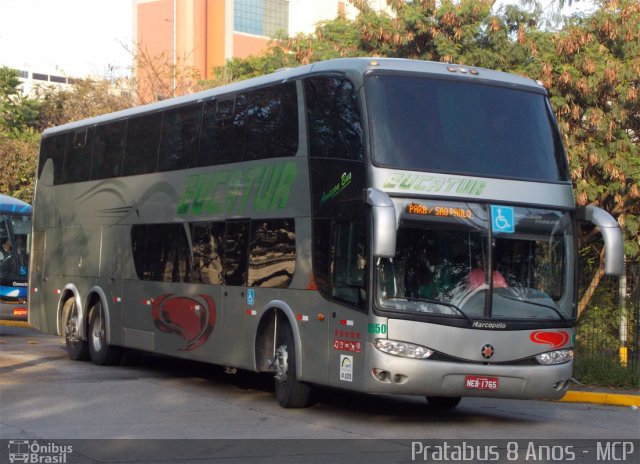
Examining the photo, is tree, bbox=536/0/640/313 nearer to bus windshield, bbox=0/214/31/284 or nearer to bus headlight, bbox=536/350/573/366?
bus headlight, bbox=536/350/573/366

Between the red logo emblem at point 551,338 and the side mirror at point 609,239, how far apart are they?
0.86 metres

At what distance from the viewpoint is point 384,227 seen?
10.9 meters

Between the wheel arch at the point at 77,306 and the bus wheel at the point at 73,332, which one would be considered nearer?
the wheel arch at the point at 77,306

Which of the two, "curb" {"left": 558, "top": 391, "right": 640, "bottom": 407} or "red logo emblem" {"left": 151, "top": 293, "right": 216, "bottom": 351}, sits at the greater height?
Result: "red logo emblem" {"left": 151, "top": 293, "right": 216, "bottom": 351}

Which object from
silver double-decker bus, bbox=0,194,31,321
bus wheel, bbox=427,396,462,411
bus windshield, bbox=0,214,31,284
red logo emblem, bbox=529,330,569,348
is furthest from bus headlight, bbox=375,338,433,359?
bus windshield, bbox=0,214,31,284

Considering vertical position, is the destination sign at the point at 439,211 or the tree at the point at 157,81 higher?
the tree at the point at 157,81

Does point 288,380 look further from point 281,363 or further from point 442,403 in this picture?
point 442,403

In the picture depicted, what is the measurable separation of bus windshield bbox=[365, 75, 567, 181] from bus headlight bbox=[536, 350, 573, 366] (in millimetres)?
1982

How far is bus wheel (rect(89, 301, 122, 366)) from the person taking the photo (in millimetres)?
18578

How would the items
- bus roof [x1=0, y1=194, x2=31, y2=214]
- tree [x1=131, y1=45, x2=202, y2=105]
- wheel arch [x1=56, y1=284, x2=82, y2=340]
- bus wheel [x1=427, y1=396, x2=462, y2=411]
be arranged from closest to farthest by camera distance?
1. bus wheel [x1=427, y1=396, x2=462, y2=411]
2. wheel arch [x1=56, y1=284, x2=82, y2=340]
3. bus roof [x1=0, y1=194, x2=31, y2=214]
4. tree [x1=131, y1=45, x2=202, y2=105]

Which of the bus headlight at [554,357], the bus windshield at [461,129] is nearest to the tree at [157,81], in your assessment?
the bus windshield at [461,129]

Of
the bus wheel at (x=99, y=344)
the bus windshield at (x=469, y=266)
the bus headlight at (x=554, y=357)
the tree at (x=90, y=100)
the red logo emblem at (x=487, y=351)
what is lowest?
the bus wheel at (x=99, y=344)

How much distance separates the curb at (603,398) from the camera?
1548 centimetres

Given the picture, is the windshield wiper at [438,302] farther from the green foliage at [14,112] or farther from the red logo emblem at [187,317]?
the green foliage at [14,112]
